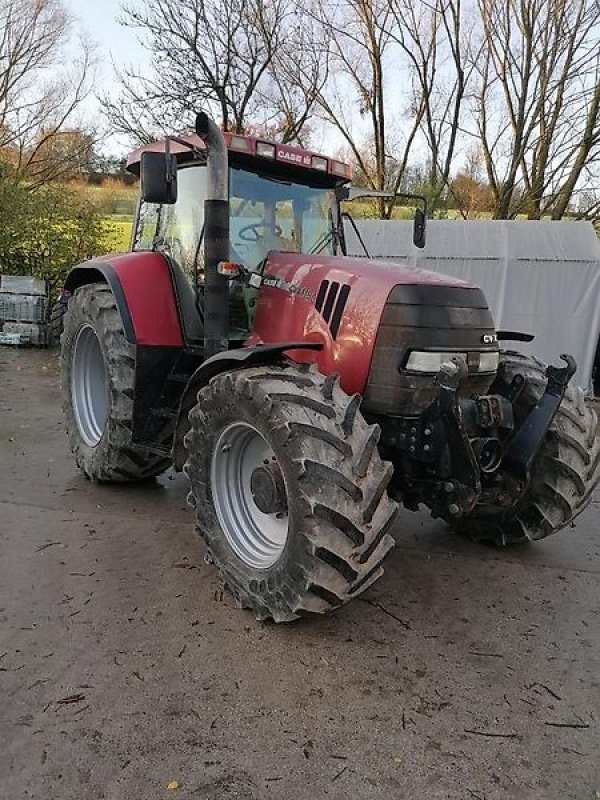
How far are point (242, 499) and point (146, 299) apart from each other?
1.59m

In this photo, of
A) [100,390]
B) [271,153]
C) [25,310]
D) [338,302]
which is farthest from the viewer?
[25,310]

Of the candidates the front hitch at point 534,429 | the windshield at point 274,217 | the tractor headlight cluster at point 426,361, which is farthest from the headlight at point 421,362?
the windshield at point 274,217

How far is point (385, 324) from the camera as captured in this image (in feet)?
11.1

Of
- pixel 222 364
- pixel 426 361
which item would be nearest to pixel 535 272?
pixel 426 361

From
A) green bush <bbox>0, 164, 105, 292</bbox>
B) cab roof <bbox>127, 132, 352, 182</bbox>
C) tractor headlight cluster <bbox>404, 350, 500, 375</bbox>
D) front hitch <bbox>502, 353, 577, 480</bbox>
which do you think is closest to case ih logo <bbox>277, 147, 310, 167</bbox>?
cab roof <bbox>127, 132, 352, 182</bbox>

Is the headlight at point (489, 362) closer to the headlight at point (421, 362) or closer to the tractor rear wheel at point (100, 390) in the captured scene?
the headlight at point (421, 362)

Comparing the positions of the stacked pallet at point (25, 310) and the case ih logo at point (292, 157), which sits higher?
the case ih logo at point (292, 157)

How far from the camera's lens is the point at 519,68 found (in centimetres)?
1641

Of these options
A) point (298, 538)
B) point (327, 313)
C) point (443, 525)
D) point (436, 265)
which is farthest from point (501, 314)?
point (298, 538)

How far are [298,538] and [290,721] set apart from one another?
690 mm

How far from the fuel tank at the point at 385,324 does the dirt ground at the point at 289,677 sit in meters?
1.11

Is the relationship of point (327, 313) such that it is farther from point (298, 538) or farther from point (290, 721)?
point (290, 721)

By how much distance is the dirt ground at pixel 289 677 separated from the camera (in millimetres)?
2369

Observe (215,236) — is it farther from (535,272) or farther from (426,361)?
(535,272)
